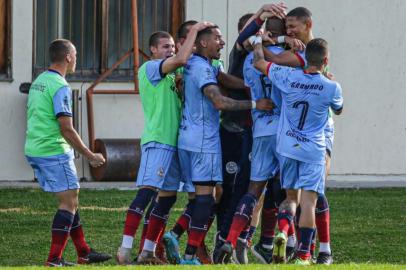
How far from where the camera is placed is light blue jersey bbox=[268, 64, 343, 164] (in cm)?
1096

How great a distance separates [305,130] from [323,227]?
93cm

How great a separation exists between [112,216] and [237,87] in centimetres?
417

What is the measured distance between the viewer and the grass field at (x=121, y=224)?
498 inches

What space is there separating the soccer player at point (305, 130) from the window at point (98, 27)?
356 inches

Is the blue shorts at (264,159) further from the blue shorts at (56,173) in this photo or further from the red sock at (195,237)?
the blue shorts at (56,173)

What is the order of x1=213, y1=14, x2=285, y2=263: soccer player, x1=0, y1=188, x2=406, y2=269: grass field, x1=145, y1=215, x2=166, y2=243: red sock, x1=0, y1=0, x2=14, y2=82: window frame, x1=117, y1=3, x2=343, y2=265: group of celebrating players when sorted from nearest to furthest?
x1=117, y1=3, x2=343, y2=265: group of celebrating players, x1=213, y1=14, x2=285, y2=263: soccer player, x1=145, y1=215, x2=166, y2=243: red sock, x1=0, y1=188, x2=406, y2=269: grass field, x1=0, y1=0, x2=14, y2=82: window frame

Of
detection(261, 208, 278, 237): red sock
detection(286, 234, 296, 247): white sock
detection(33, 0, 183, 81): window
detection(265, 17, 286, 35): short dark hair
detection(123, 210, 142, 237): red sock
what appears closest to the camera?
detection(123, 210, 142, 237): red sock

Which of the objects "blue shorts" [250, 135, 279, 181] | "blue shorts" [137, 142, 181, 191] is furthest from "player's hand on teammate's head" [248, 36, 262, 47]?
"blue shorts" [137, 142, 181, 191]

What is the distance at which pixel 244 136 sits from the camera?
11.9 metres

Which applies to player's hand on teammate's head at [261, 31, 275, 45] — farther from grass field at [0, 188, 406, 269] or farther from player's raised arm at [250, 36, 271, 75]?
grass field at [0, 188, 406, 269]

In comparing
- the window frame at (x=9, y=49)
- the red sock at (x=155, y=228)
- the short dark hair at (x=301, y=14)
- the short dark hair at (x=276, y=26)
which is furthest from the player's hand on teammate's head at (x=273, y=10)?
the window frame at (x=9, y=49)

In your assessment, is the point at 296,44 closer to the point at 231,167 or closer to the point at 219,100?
the point at 219,100

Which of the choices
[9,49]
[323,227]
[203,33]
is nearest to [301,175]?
[323,227]

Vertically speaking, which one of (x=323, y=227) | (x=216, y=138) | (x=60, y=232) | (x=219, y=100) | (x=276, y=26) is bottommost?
(x=60, y=232)
